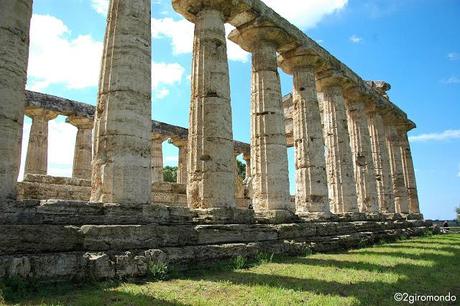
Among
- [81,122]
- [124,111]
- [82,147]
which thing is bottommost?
[124,111]

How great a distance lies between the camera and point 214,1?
12461mm

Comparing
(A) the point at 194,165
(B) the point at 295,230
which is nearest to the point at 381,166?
(B) the point at 295,230

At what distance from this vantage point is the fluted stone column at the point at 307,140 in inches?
618

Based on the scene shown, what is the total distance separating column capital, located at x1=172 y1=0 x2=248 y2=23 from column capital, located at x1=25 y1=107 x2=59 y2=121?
1178 cm

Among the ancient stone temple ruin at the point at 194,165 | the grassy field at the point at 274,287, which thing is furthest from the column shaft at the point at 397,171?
the grassy field at the point at 274,287

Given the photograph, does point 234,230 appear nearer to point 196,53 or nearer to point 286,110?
point 196,53

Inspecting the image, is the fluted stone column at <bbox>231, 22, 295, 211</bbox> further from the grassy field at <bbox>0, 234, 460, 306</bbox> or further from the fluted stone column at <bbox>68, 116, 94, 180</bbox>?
the fluted stone column at <bbox>68, 116, 94, 180</bbox>

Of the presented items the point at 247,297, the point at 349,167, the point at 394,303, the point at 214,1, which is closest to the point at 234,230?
the point at 247,297

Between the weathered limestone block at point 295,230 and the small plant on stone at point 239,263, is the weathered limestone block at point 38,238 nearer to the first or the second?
the small plant on stone at point 239,263

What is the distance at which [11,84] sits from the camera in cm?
774

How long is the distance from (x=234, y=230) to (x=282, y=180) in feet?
13.0

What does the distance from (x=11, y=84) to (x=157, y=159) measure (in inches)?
701

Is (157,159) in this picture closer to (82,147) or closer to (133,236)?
(82,147)

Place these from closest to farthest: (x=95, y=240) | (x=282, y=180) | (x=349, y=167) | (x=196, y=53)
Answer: (x=95, y=240) → (x=196, y=53) → (x=282, y=180) → (x=349, y=167)
